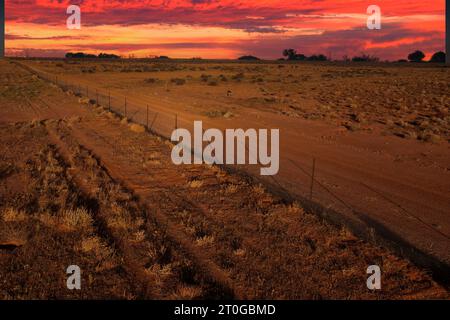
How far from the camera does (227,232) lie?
7.96 metres

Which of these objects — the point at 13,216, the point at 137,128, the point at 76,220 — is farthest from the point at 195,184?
the point at 137,128

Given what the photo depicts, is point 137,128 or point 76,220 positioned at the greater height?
point 137,128

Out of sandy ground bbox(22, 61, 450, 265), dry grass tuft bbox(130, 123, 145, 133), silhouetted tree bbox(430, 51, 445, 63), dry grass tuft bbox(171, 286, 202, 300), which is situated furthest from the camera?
silhouetted tree bbox(430, 51, 445, 63)

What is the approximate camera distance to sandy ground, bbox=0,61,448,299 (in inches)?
239

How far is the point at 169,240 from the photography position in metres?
7.53

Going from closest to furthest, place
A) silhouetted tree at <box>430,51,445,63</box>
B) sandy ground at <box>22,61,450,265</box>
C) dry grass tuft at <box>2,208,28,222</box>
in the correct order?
dry grass tuft at <box>2,208,28,222</box>
sandy ground at <box>22,61,450,265</box>
silhouetted tree at <box>430,51,445,63</box>

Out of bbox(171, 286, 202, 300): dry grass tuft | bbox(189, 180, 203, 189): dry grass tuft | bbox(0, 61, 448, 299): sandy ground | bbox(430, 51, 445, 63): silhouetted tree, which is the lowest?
bbox(171, 286, 202, 300): dry grass tuft

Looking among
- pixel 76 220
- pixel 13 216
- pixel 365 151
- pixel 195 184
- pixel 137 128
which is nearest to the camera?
pixel 76 220

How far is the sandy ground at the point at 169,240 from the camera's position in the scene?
6074 millimetres

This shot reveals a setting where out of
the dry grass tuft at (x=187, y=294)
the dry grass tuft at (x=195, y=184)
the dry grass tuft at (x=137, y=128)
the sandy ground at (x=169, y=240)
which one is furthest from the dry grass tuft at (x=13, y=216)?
the dry grass tuft at (x=137, y=128)

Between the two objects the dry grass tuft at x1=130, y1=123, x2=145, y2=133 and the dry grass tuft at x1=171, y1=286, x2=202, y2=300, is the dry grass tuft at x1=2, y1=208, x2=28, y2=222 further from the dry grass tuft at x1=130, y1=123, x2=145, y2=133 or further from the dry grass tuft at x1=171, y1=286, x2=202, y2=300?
the dry grass tuft at x1=130, y1=123, x2=145, y2=133

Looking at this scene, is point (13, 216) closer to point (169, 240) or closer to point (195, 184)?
point (169, 240)

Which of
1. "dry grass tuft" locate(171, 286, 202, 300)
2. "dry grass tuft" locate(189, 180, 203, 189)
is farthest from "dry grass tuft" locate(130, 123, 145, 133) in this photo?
"dry grass tuft" locate(171, 286, 202, 300)
